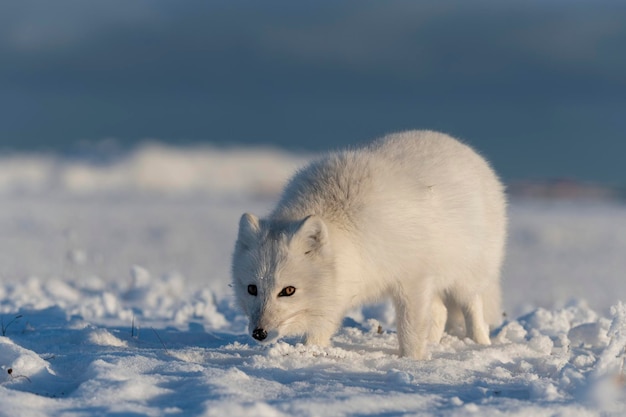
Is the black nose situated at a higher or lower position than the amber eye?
lower

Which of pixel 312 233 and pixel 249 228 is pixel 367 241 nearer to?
pixel 312 233

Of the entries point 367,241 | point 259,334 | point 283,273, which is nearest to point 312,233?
point 283,273

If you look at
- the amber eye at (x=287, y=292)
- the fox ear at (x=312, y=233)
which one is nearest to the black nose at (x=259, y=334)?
the amber eye at (x=287, y=292)

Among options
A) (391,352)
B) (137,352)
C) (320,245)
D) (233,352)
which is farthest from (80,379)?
(391,352)

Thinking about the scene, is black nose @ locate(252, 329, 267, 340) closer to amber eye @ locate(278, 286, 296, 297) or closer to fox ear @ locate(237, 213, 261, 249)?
amber eye @ locate(278, 286, 296, 297)

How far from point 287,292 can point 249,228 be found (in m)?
0.42

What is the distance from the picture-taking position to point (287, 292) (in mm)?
4559

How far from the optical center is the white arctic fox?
4.56 meters

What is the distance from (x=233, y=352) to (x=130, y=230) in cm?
1392

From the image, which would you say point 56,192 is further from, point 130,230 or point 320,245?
point 320,245

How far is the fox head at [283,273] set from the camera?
451 cm

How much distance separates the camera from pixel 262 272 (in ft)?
14.9

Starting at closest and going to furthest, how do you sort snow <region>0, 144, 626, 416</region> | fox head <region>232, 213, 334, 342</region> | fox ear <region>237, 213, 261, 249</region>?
snow <region>0, 144, 626, 416</region>
fox head <region>232, 213, 334, 342</region>
fox ear <region>237, 213, 261, 249</region>

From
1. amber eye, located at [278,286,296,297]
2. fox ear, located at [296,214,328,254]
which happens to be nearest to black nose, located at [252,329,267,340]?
amber eye, located at [278,286,296,297]
